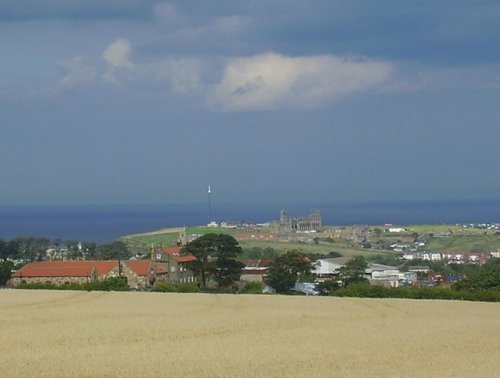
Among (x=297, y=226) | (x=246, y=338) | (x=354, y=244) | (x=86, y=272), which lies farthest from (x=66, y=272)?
(x=297, y=226)

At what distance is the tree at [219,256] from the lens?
70062 mm

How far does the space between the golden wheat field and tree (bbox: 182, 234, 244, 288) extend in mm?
23242

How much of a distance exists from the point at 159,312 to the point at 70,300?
823 cm

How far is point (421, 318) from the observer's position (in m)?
38.0

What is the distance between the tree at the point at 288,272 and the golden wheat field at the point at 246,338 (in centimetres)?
2001

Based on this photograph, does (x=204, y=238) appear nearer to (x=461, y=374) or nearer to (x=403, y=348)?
(x=403, y=348)

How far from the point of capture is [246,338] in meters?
30.5

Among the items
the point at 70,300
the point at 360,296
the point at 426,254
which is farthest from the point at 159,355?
the point at 426,254

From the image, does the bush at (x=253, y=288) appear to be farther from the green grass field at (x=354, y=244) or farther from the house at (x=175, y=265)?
the green grass field at (x=354, y=244)

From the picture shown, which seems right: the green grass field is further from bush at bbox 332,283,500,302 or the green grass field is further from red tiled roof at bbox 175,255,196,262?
bush at bbox 332,283,500,302

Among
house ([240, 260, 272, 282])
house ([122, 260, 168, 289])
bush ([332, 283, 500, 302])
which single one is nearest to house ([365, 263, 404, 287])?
house ([240, 260, 272, 282])

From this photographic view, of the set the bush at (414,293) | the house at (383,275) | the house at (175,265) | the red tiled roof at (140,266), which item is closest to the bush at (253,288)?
the house at (175,265)

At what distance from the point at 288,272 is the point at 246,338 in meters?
38.7

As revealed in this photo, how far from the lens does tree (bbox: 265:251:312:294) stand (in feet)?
219
